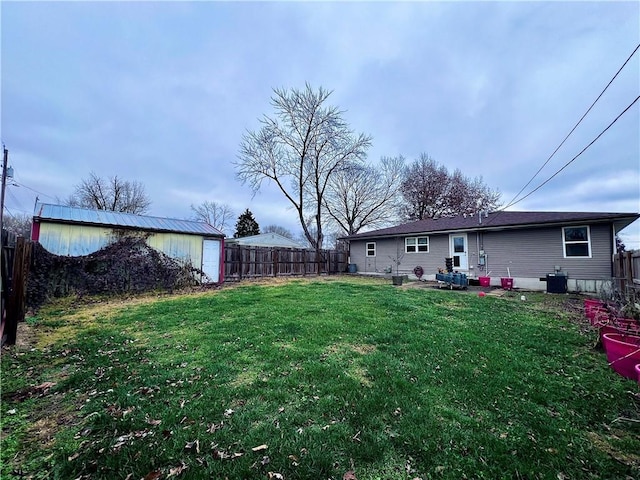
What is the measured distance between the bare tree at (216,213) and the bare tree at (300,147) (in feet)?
78.2

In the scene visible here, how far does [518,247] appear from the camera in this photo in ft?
40.3

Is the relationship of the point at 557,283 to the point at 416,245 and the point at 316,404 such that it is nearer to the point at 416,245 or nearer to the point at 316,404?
the point at 416,245

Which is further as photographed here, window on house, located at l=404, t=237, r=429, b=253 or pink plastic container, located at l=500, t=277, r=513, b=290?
window on house, located at l=404, t=237, r=429, b=253

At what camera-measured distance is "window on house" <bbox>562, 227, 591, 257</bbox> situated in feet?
35.0

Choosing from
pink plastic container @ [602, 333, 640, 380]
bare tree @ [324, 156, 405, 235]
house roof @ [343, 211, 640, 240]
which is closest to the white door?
house roof @ [343, 211, 640, 240]

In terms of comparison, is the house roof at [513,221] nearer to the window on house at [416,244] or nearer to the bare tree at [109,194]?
the window on house at [416,244]

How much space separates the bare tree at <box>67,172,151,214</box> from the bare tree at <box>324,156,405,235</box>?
899 inches

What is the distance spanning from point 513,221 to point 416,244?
15.7 feet

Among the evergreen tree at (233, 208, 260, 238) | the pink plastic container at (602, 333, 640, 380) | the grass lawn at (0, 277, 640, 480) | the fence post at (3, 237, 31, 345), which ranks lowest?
the grass lawn at (0, 277, 640, 480)

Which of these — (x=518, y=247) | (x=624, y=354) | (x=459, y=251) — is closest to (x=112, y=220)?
(x=624, y=354)

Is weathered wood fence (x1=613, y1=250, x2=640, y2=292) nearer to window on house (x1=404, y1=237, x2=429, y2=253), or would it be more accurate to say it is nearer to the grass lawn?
the grass lawn

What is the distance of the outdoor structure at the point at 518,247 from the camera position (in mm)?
10398

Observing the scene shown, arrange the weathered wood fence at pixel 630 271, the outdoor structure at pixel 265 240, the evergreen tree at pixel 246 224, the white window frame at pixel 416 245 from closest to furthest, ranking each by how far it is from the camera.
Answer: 1. the weathered wood fence at pixel 630 271
2. the white window frame at pixel 416 245
3. the outdoor structure at pixel 265 240
4. the evergreen tree at pixel 246 224

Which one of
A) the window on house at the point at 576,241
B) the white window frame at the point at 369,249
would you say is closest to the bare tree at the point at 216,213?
the white window frame at the point at 369,249
